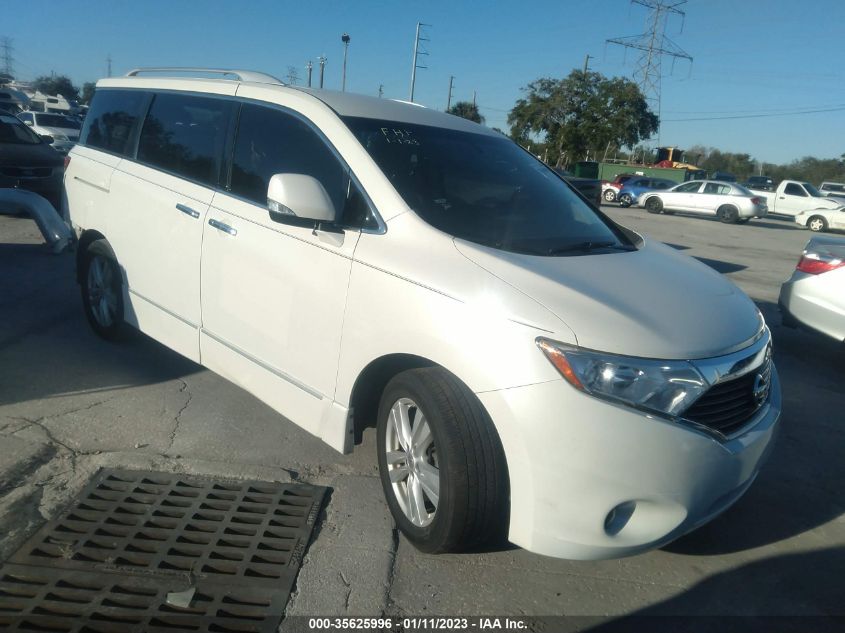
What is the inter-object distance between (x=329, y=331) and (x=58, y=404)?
2144 mm

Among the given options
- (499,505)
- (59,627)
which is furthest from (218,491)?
(499,505)

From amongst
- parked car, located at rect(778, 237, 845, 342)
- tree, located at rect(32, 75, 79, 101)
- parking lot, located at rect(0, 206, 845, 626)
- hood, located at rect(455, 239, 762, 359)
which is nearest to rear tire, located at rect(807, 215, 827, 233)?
parked car, located at rect(778, 237, 845, 342)

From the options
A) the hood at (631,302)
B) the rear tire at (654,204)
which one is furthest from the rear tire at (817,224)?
the hood at (631,302)

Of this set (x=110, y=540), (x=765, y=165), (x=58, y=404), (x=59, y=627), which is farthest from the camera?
(x=765, y=165)

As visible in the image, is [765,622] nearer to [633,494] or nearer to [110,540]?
[633,494]

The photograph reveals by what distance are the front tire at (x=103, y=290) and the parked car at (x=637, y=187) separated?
2801 cm

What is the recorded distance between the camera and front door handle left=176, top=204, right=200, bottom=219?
13.6ft

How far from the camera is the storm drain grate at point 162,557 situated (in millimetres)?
2594

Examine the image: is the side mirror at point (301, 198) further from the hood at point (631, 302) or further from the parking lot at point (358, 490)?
the parking lot at point (358, 490)

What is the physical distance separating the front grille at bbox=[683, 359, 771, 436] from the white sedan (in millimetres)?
26364

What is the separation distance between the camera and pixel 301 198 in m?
3.19

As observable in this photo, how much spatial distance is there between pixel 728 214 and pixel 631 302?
25.6m

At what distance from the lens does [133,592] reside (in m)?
2.71

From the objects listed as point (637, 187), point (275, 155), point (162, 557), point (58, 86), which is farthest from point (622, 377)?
point (58, 86)
